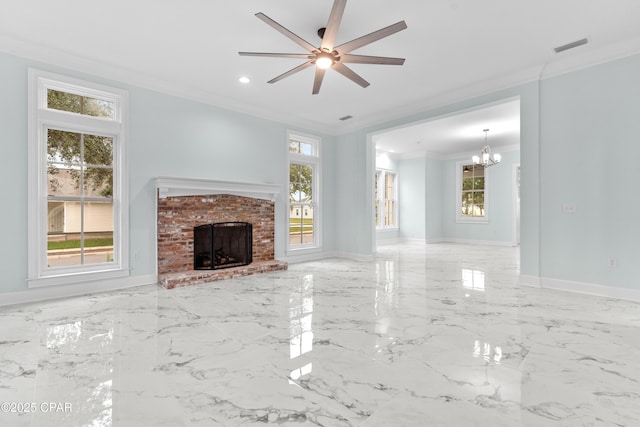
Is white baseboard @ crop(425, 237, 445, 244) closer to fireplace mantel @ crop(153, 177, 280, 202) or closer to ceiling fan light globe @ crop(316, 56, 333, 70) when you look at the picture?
fireplace mantel @ crop(153, 177, 280, 202)

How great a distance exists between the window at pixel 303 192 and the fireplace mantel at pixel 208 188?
0.77 metres

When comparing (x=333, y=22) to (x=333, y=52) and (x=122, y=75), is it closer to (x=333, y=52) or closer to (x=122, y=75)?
(x=333, y=52)

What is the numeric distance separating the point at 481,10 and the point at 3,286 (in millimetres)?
5803

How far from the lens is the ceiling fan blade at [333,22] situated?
2.34 m

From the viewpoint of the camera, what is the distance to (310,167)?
6.86 meters

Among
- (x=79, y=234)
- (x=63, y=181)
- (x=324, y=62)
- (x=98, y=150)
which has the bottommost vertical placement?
(x=79, y=234)

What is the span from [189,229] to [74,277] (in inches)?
59.6

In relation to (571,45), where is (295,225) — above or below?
below

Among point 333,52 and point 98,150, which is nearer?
point 333,52

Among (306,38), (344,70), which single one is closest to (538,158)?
(344,70)

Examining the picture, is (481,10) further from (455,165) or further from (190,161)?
(455,165)

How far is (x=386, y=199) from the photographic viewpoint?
10359 millimetres

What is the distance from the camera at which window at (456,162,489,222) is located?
977 cm

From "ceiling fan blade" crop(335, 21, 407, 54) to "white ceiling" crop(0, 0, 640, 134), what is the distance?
0.39 meters
